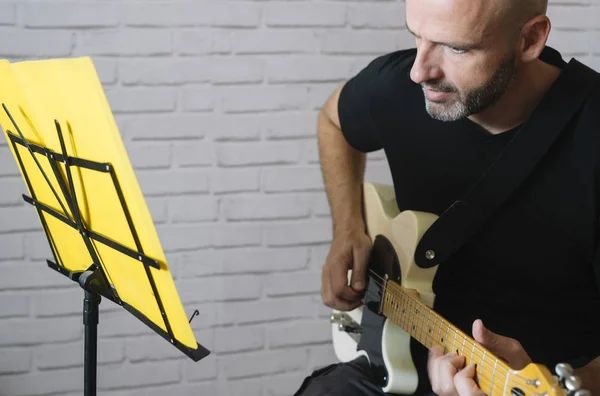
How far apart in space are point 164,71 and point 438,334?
108 centimetres

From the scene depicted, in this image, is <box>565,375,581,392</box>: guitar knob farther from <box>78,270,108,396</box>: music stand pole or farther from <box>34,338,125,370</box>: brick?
<box>34,338,125,370</box>: brick

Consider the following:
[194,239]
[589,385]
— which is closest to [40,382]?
[194,239]

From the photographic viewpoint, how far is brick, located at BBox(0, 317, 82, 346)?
6.63 ft

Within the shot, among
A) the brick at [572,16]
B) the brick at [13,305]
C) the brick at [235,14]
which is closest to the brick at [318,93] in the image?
the brick at [235,14]

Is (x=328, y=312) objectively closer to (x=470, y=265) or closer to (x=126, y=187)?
(x=470, y=265)

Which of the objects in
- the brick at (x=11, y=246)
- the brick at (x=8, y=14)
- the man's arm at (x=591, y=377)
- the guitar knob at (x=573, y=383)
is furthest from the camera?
the brick at (x=11, y=246)

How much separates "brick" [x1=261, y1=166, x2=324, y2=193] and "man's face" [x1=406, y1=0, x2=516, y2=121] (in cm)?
83

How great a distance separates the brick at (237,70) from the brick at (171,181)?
252mm

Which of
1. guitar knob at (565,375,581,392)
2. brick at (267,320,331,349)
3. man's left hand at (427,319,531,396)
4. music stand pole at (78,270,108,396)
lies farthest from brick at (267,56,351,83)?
guitar knob at (565,375,581,392)

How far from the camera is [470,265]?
1464 mm

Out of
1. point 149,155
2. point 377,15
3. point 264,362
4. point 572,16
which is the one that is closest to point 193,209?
point 149,155

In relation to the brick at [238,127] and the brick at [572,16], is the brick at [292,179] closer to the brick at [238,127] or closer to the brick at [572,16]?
the brick at [238,127]

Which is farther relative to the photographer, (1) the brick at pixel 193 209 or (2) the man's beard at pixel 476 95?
(1) the brick at pixel 193 209

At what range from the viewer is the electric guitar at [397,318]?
1.13m
